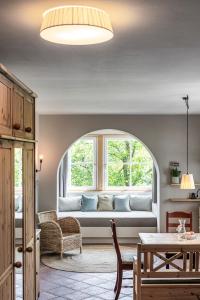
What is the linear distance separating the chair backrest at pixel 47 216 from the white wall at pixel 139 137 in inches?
19.5

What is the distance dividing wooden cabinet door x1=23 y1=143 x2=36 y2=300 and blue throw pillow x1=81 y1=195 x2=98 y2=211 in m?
5.62

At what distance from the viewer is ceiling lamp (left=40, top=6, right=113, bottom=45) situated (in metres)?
2.27

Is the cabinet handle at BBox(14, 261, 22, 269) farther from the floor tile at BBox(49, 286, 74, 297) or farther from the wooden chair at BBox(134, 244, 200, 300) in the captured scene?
the floor tile at BBox(49, 286, 74, 297)

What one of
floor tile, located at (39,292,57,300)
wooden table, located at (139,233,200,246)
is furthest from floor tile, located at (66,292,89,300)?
wooden table, located at (139,233,200,246)

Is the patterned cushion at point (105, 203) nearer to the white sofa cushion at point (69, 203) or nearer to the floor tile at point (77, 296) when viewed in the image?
the white sofa cushion at point (69, 203)

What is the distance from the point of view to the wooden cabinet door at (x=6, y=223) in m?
3.00

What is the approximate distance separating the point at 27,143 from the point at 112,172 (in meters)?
7.07

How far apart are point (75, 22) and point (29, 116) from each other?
6.65 ft

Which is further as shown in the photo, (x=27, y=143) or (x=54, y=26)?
(x=27, y=143)

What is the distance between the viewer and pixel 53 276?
684 centimetres

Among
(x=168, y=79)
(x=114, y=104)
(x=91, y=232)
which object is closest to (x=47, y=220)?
(x=91, y=232)

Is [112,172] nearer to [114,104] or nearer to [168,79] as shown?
[114,104]

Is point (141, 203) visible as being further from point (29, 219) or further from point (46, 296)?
point (29, 219)

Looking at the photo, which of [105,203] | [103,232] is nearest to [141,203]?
[105,203]
